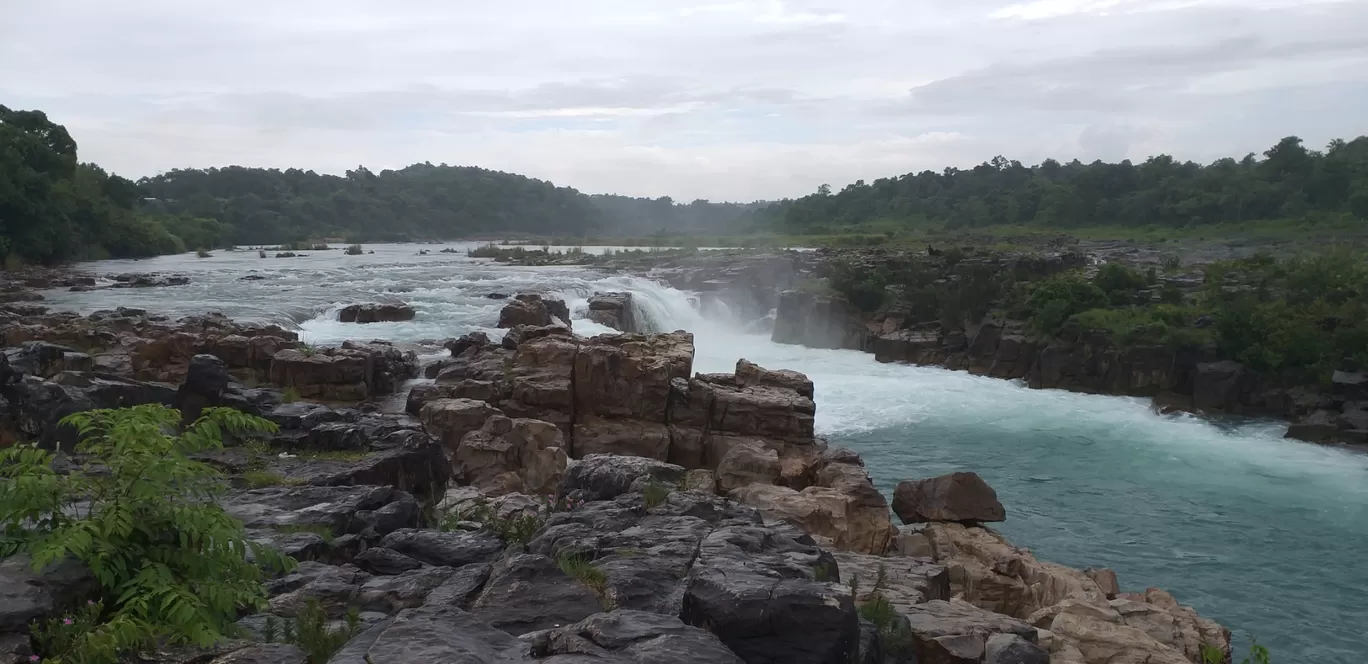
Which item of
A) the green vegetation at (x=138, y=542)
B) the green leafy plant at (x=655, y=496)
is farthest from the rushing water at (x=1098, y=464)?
the green vegetation at (x=138, y=542)

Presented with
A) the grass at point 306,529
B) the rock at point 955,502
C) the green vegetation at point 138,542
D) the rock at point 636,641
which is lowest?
the rock at point 955,502

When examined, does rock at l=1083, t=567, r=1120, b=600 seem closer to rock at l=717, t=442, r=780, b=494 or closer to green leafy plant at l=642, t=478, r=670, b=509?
rock at l=717, t=442, r=780, b=494

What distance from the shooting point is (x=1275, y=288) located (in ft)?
84.7

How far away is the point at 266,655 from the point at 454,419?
26.5ft

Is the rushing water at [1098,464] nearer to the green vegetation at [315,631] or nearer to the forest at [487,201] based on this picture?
the green vegetation at [315,631]

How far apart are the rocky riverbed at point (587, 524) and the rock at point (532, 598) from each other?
0.6 inches

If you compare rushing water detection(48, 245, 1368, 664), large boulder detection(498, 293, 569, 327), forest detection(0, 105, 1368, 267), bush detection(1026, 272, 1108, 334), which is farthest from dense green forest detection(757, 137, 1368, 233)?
large boulder detection(498, 293, 569, 327)

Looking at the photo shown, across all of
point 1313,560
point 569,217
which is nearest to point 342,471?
point 1313,560

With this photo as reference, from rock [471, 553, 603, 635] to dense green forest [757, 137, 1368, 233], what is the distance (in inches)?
2499

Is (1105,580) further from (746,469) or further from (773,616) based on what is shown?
(773,616)

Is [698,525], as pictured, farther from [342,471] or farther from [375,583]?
[342,471]

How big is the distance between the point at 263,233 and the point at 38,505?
8641 centimetres

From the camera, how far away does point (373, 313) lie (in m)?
25.7

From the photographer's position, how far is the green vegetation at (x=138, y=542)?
170 inches
